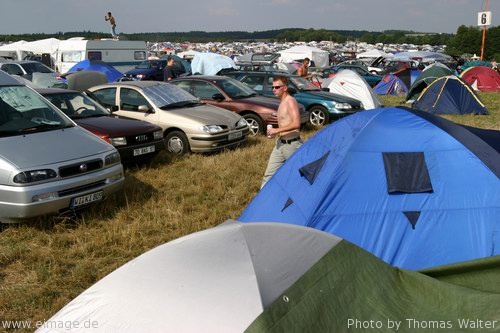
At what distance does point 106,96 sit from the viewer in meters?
9.97

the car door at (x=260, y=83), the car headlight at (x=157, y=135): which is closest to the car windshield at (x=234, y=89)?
the car door at (x=260, y=83)

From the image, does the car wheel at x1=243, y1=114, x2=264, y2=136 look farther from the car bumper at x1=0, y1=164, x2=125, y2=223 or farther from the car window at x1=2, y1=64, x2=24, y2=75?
the car window at x1=2, y1=64, x2=24, y2=75

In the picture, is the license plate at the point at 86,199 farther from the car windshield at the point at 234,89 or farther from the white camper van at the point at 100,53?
the white camper van at the point at 100,53

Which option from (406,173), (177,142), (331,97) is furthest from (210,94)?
(406,173)

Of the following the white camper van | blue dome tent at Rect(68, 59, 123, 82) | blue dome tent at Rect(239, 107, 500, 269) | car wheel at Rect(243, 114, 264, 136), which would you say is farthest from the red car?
the white camper van

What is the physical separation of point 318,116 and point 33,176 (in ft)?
28.3

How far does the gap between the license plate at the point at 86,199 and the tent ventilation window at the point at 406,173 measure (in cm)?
343

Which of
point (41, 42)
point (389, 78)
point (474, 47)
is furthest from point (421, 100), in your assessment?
point (474, 47)

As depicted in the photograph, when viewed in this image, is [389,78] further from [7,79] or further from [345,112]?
[7,79]

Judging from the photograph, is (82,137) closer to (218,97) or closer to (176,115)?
(176,115)

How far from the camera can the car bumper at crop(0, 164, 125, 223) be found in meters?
5.12

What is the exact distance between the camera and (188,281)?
89.7 inches

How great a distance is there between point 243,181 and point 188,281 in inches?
205

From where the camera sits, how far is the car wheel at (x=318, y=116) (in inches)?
494
